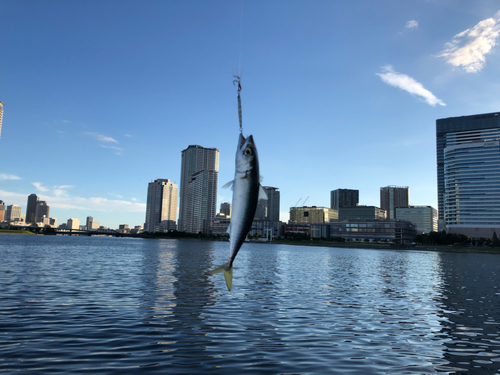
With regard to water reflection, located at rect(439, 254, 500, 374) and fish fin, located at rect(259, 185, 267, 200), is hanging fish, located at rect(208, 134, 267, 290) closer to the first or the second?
fish fin, located at rect(259, 185, 267, 200)

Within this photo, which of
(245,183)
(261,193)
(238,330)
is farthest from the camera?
(238,330)

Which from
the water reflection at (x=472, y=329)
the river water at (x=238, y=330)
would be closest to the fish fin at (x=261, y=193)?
the river water at (x=238, y=330)

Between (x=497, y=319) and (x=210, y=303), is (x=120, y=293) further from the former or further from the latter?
(x=497, y=319)

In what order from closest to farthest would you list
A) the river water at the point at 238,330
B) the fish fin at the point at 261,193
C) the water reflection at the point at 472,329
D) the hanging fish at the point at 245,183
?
the hanging fish at the point at 245,183, the fish fin at the point at 261,193, the river water at the point at 238,330, the water reflection at the point at 472,329

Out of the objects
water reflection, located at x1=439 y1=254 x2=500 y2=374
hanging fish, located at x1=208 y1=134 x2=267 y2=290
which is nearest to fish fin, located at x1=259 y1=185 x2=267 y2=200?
A: hanging fish, located at x1=208 y1=134 x2=267 y2=290

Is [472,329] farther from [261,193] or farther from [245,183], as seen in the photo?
[245,183]

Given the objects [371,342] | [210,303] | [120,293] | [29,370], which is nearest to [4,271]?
[120,293]

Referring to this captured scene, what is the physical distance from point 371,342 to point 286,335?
→ 185 inches

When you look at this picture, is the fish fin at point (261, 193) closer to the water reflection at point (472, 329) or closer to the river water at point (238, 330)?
the river water at point (238, 330)

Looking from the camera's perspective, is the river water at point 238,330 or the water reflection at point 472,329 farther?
the water reflection at point 472,329

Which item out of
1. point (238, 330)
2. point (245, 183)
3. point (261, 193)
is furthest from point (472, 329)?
point (245, 183)

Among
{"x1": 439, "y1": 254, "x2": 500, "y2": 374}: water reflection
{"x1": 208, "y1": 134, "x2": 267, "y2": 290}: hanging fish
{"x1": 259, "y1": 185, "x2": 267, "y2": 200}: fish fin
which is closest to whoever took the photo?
{"x1": 208, "y1": 134, "x2": 267, "y2": 290}: hanging fish

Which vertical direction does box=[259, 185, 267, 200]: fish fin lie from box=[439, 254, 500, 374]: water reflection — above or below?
above

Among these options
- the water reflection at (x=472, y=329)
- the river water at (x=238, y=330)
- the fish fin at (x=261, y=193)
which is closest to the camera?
the fish fin at (x=261, y=193)
